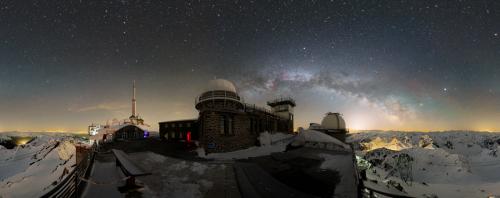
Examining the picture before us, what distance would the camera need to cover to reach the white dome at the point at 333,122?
55159 millimetres

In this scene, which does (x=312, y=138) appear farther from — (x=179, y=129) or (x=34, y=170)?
(x=34, y=170)

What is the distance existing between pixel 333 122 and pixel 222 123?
127 ft

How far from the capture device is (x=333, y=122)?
55594mm

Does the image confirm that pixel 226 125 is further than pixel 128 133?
No

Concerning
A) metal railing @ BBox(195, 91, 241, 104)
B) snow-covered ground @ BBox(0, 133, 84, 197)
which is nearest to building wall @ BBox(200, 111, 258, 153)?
metal railing @ BBox(195, 91, 241, 104)

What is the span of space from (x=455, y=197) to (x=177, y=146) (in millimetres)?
25595

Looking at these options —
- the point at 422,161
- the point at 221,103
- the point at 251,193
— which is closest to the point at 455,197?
the point at 422,161

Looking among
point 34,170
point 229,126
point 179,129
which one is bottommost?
point 34,170

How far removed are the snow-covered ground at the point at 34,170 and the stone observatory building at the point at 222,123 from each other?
1270cm

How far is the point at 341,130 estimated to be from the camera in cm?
5481

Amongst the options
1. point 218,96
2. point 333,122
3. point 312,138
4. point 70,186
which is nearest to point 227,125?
point 218,96

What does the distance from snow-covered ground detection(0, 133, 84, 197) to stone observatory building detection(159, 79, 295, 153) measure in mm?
12703

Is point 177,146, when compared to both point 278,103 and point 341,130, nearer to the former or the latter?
point 278,103

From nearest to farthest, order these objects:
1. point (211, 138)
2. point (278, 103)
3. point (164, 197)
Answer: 1. point (164, 197)
2. point (211, 138)
3. point (278, 103)
